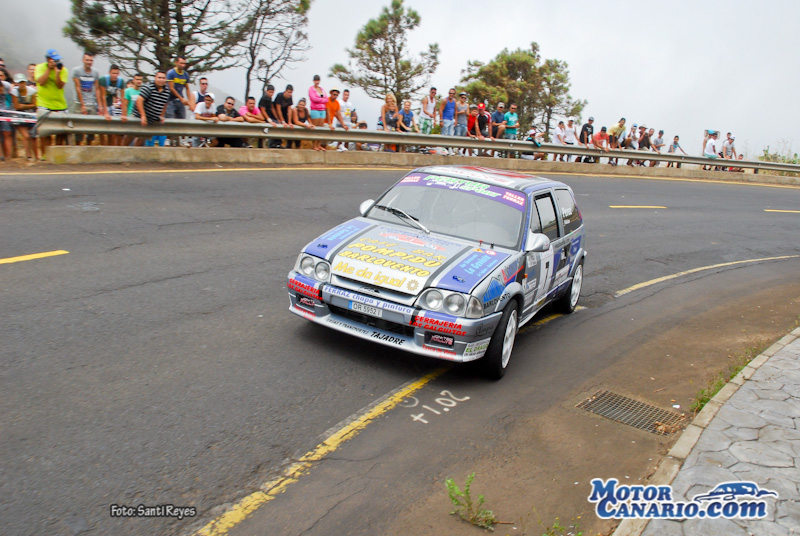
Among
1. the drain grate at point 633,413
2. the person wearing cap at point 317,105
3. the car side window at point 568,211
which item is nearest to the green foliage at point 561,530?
the drain grate at point 633,413

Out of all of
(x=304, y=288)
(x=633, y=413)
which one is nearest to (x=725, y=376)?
(x=633, y=413)

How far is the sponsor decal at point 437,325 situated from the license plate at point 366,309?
0.31 metres

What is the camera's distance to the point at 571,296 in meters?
8.28

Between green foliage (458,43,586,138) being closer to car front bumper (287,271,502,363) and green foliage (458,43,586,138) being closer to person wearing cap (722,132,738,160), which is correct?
person wearing cap (722,132,738,160)

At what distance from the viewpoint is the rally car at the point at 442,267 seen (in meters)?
5.53

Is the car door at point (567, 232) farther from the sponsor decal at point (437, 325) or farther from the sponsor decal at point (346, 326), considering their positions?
the sponsor decal at point (346, 326)

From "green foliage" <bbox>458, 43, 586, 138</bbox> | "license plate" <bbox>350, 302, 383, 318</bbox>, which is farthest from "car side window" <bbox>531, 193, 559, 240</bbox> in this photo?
"green foliage" <bbox>458, 43, 586, 138</bbox>

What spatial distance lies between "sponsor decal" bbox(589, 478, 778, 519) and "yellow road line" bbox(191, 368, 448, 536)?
5.53 ft

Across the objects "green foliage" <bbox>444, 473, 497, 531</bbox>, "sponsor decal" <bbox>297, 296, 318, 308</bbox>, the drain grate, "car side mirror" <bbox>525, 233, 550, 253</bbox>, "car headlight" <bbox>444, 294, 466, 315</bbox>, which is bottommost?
the drain grate

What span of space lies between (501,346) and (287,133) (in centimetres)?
1186

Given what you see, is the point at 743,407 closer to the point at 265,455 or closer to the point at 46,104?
the point at 265,455

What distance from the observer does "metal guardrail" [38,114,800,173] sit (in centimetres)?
1263

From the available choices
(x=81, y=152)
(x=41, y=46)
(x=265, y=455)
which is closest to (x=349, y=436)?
(x=265, y=455)

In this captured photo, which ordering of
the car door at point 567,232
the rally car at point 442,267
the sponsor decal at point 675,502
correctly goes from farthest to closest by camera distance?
the car door at point 567,232 < the rally car at point 442,267 < the sponsor decal at point 675,502
